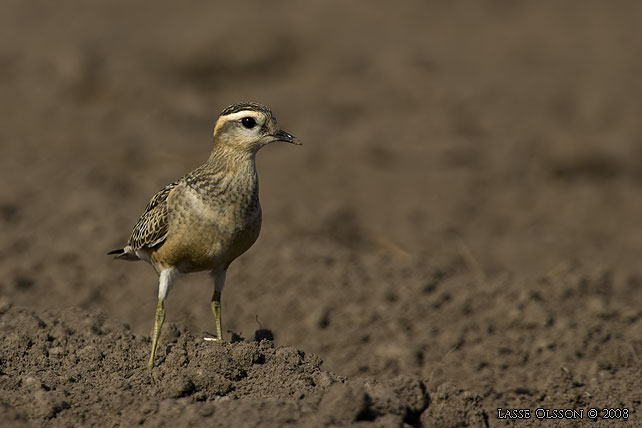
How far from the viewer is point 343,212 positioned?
13648 mm

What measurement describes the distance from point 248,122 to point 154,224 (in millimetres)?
1083

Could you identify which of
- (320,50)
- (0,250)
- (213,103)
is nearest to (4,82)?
(213,103)

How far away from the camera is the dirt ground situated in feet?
22.7

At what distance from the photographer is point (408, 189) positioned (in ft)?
48.3

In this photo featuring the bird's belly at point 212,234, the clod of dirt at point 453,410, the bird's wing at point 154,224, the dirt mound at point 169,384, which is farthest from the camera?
the bird's wing at point 154,224

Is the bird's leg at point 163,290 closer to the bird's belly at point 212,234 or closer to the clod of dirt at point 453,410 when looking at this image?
the bird's belly at point 212,234

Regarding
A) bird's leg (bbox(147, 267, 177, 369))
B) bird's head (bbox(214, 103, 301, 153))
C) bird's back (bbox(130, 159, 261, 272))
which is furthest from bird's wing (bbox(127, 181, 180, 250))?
bird's head (bbox(214, 103, 301, 153))

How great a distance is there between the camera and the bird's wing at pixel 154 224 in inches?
299

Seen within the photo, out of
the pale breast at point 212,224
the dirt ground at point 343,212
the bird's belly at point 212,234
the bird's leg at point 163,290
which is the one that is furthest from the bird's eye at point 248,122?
the dirt ground at point 343,212

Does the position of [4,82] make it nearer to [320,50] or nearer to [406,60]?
[320,50]

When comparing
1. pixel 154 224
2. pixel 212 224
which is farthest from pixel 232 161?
pixel 154 224

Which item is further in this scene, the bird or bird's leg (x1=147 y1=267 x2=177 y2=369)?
→ bird's leg (x1=147 y1=267 x2=177 y2=369)

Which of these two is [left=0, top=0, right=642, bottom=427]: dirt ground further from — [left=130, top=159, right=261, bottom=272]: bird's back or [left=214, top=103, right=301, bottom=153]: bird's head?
[left=214, top=103, right=301, bottom=153]: bird's head

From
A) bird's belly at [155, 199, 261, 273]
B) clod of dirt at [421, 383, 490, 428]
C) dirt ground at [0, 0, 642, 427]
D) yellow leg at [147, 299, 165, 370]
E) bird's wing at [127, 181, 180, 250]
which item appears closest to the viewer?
clod of dirt at [421, 383, 490, 428]
